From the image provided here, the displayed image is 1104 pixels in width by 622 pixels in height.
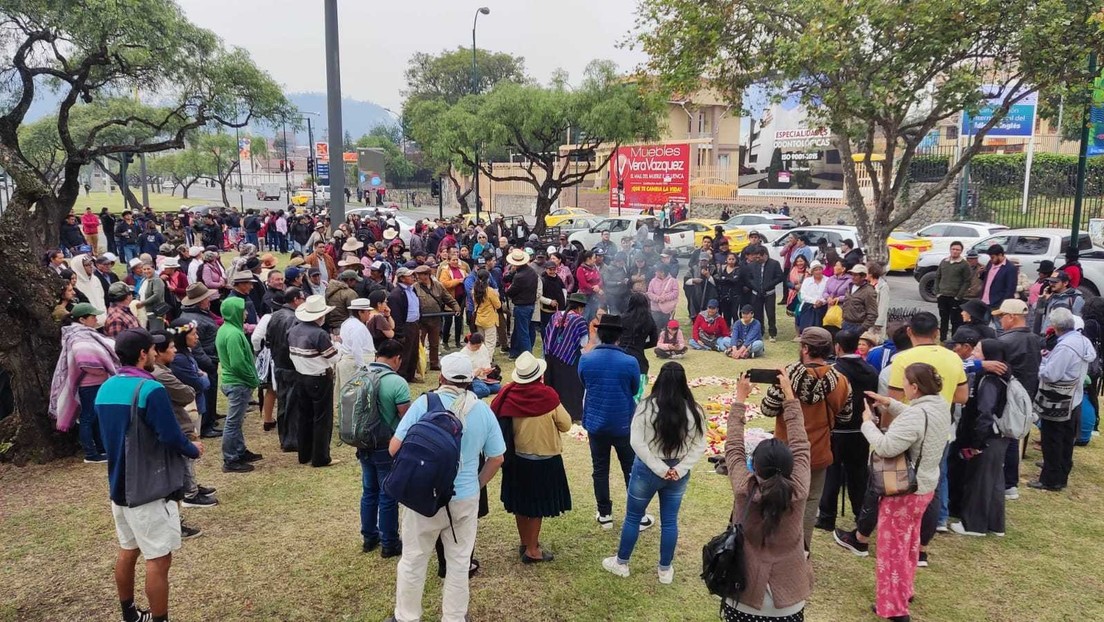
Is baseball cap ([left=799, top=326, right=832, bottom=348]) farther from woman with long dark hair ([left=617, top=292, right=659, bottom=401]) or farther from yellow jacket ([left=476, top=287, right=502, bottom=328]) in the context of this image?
yellow jacket ([left=476, top=287, right=502, bottom=328])

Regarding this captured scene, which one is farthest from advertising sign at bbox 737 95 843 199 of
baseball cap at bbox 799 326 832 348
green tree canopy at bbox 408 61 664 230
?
baseball cap at bbox 799 326 832 348

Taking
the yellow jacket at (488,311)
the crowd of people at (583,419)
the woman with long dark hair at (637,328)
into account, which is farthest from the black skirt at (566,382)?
the yellow jacket at (488,311)

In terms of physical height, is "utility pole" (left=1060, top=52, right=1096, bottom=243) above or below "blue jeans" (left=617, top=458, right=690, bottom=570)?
above

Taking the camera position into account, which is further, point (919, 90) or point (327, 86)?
point (327, 86)

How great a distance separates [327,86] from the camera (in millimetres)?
14625

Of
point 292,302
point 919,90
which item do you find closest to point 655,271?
point 919,90

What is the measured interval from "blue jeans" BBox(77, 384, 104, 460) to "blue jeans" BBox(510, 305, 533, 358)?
5.64 metres

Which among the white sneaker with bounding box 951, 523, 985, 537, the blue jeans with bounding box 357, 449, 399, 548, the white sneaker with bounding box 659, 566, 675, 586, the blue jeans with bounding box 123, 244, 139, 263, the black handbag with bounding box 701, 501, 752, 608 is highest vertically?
the blue jeans with bounding box 123, 244, 139, 263

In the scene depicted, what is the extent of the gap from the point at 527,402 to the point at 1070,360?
475 cm

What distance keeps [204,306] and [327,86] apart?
27.2ft

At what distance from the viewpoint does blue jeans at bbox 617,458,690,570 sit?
476 cm

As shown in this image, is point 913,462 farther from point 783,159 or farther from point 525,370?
point 783,159

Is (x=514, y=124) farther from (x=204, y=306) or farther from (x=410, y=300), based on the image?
(x=204, y=306)

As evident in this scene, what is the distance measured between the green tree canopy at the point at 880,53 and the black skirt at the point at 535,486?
9.61 metres
